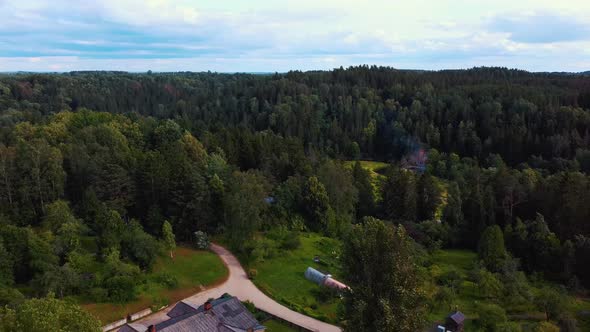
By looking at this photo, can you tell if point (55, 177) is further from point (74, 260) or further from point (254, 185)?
point (254, 185)

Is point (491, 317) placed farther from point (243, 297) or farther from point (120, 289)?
point (120, 289)

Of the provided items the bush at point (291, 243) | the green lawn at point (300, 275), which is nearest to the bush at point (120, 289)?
the green lawn at point (300, 275)

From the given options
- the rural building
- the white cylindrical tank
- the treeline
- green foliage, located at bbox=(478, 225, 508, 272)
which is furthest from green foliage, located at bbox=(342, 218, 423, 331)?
the treeline

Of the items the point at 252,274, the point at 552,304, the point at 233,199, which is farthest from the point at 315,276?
the point at 552,304

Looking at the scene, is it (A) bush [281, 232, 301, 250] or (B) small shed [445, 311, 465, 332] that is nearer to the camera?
(B) small shed [445, 311, 465, 332]

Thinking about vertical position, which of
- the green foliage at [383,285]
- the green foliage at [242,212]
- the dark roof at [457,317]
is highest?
the green foliage at [383,285]

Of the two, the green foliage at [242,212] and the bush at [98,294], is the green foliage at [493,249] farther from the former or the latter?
the bush at [98,294]

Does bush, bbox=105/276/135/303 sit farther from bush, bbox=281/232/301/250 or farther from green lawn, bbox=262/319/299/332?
bush, bbox=281/232/301/250
